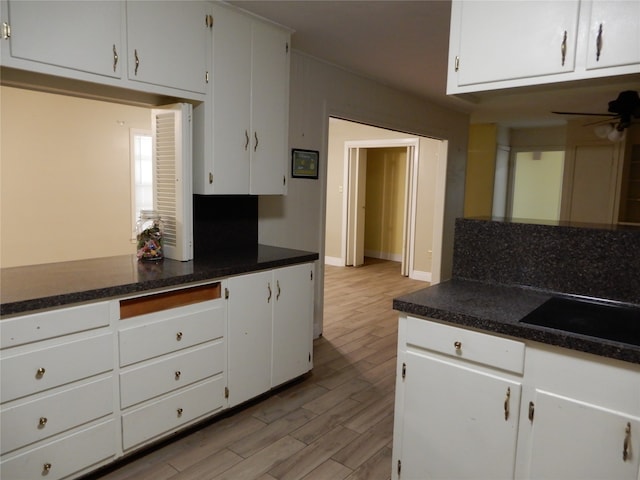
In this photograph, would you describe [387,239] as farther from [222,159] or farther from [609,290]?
[609,290]

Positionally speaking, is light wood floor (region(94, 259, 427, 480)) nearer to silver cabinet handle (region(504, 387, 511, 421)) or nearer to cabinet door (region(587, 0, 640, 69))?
silver cabinet handle (region(504, 387, 511, 421))

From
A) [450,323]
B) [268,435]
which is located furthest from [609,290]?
[268,435]

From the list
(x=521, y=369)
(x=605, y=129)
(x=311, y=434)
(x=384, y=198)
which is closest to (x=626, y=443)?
(x=521, y=369)

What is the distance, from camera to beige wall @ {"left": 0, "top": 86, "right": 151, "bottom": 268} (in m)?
4.29

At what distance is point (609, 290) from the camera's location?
1.81 meters

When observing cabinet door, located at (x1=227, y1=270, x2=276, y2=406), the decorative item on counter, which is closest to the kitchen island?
cabinet door, located at (x1=227, y1=270, x2=276, y2=406)

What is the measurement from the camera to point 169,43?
7.52 feet

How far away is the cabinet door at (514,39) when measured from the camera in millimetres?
1579

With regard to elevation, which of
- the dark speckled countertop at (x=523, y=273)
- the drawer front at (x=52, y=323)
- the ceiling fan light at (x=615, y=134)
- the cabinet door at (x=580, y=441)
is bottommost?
the cabinet door at (x=580, y=441)

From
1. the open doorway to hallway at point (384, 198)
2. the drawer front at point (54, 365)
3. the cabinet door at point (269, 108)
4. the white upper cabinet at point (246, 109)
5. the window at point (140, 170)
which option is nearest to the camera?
the drawer front at point (54, 365)

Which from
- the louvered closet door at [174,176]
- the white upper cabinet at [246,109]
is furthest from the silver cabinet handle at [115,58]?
the white upper cabinet at [246,109]

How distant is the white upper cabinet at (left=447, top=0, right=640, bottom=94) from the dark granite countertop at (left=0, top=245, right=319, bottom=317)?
146 cm

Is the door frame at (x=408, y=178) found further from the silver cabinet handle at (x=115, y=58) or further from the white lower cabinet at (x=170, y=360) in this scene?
the silver cabinet handle at (x=115, y=58)

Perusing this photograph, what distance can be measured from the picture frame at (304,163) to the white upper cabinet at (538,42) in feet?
6.18
